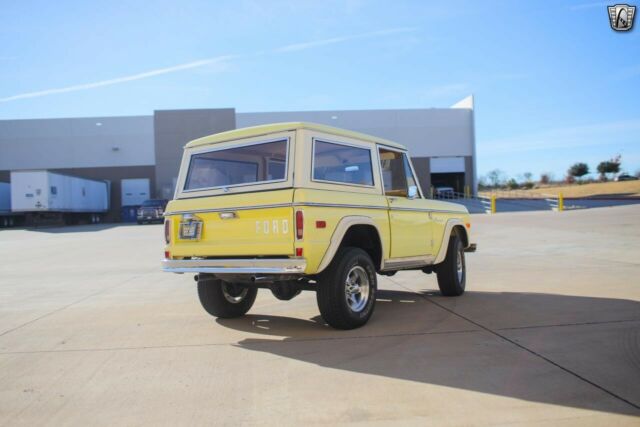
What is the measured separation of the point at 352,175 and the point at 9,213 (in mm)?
40194

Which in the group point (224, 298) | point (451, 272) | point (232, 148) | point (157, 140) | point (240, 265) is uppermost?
point (157, 140)

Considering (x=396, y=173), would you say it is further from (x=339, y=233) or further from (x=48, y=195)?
(x=48, y=195)

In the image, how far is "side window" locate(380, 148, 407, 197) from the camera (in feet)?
21.9

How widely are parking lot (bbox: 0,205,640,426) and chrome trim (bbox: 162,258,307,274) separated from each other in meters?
0.74

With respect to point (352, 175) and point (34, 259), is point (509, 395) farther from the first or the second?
point (34, 259)

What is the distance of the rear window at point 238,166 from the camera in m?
5.62

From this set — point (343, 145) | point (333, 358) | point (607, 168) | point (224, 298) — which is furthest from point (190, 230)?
point (607, 168)

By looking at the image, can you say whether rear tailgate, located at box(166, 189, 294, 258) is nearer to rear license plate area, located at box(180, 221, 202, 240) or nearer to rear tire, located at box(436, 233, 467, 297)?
rear license plate area, located at box(180, 221, 202, 240)

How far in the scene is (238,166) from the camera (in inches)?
234

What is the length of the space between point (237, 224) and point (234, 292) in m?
1.52

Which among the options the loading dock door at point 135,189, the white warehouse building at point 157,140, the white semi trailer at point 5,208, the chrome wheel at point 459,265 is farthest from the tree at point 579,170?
the chrome wheel at point 459,265

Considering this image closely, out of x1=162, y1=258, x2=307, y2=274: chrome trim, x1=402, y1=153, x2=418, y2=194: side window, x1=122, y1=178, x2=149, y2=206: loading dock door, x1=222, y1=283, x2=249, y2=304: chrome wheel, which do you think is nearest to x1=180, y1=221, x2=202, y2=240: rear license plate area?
x1=162, y1=258, x2=307, y2=274: chrome trim

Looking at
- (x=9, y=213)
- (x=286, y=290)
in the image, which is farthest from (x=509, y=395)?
(x=9, y=213)

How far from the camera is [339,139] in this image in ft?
19.4
